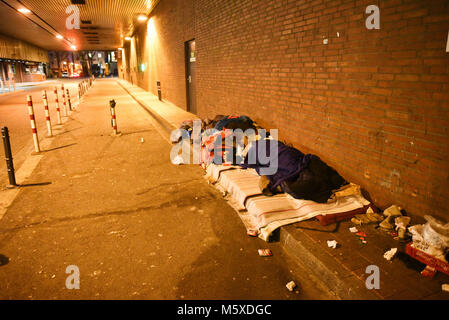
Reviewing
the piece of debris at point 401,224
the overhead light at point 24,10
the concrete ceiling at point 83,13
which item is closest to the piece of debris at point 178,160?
the piece of debris at point 401,224

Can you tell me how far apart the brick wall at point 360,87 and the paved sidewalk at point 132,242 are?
1.72 meters

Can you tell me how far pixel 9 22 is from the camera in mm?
23797

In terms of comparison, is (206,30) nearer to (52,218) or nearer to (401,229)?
(52,218)

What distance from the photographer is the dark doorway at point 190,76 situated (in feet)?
38.5

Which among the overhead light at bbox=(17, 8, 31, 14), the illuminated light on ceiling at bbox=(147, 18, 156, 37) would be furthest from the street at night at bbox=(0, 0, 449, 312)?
the overhead light at bbox=(17, 8, 31, 14)

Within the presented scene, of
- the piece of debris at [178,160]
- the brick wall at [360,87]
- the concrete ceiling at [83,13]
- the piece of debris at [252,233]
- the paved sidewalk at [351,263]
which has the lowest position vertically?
the piece of debris at [252,233]

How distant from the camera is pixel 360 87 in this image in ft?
12.6

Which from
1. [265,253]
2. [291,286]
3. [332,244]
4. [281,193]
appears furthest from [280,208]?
[291,286]

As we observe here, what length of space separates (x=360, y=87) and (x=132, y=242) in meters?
3.50

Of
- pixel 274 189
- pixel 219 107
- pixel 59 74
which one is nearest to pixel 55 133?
pixel 219 107

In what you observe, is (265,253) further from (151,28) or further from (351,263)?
(151,28)

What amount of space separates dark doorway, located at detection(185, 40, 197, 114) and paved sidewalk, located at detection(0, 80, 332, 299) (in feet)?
21.3

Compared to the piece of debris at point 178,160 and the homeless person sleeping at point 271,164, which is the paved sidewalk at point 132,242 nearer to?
the piece of debris at point 178,160

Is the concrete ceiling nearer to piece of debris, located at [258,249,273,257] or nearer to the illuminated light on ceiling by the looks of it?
the illuminated light on ceiling
